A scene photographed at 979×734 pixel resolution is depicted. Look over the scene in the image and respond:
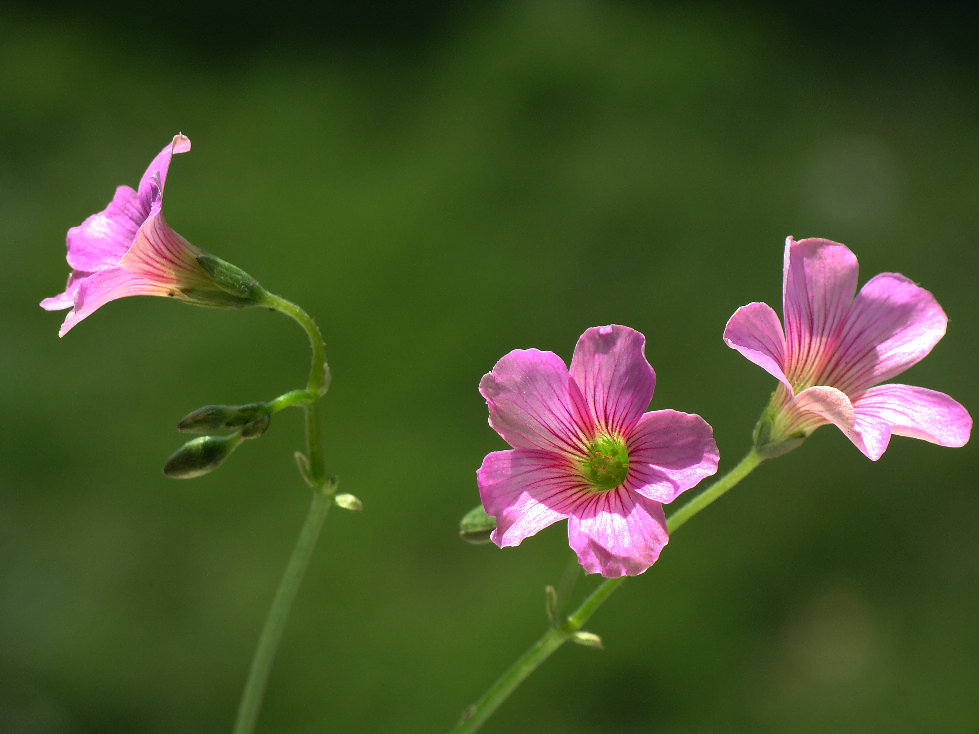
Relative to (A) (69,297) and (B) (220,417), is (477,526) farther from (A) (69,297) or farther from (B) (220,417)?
(A) (69,297)

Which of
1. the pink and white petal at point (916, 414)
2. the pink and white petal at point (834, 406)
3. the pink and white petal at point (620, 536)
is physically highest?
the pink and white petal at point (834, 406)

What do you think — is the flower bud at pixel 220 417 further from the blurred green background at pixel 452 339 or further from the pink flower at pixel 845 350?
the blurred green background at pixel 452 339

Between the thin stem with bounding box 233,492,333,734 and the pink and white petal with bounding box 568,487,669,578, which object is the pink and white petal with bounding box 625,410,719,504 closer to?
the pink and white petal with bounding box 568,487,669,578

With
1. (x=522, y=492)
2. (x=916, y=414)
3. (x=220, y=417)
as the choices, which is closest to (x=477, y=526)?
(x=522, y=492)

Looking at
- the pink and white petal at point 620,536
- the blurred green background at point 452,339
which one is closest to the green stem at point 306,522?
the pink and white petal at point 620,536

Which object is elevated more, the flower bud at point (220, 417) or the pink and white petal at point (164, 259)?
the pink and white petal at point (164, 259)

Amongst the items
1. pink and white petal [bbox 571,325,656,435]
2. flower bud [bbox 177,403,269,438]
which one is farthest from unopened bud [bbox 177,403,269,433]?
pink and white petal [bbox 571,325,656,435]

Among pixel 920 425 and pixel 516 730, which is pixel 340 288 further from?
pixel 920 425
